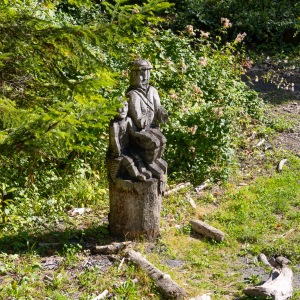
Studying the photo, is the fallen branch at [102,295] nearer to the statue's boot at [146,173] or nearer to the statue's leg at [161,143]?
the statue's boot at [146,173]

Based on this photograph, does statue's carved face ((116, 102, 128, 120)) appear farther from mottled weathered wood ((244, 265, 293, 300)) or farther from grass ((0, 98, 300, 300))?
mottled weathered wood ((244, 265, 293, 300))

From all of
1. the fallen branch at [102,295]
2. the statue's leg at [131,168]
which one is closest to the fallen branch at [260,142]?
the statue's leg at [131,168]

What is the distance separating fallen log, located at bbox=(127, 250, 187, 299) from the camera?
18.0ft

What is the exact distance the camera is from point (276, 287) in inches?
217

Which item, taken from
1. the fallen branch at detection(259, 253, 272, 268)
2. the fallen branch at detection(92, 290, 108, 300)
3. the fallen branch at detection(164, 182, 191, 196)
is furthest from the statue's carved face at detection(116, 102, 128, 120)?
the fallen branch at detection(259, 253, 272, 268)

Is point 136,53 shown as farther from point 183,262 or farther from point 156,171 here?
point 183,262

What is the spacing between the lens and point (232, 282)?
5980 millimetres

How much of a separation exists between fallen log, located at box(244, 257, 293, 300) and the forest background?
Result: 216 centimetres

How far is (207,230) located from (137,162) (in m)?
1.30

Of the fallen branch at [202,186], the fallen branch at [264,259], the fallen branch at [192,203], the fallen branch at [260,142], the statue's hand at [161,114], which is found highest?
the statue's hand at [161,114]

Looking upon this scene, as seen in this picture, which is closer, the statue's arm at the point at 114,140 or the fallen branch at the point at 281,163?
the statue's arm at the point at 114,140

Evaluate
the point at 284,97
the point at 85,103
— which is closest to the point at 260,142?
the point at 284,97

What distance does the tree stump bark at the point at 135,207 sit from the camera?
6344 millimetres

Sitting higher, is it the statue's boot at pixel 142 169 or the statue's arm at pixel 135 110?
the statue's arm at pixel 135 110
